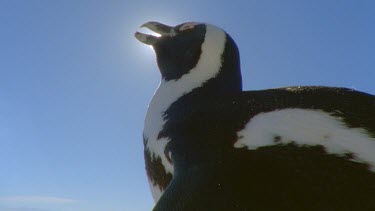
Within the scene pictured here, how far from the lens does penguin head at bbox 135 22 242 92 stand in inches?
126

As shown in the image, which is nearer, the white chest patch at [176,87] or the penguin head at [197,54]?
the white chest patch at [176,87]

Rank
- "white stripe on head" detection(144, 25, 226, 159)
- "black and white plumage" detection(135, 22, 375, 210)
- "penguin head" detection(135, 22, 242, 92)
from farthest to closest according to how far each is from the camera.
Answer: "penguin head" detection(135, 22, 242, 92) → "white stripe on head" detection(144, 25, 226, 159) → "black and white plumage" detection(135, 22, 375, 210)

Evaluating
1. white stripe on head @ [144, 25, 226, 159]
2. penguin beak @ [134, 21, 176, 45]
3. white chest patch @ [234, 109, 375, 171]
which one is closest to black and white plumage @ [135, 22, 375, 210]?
white chest patch @ [234, 109, 375, 171]

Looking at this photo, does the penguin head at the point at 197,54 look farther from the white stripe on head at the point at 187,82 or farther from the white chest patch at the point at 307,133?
the white chest patch at the point at 307,133

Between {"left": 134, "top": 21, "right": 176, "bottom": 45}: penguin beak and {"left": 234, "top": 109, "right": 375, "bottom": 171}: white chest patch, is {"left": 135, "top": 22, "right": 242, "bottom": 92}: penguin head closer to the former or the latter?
{"left": 134, "top": 21, "right": 176, "bottom": 45}: penguin beak

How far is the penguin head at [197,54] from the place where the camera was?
3193mm

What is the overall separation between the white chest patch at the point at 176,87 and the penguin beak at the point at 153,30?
363 millimetres

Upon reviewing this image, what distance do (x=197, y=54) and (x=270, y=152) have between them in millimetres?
1229

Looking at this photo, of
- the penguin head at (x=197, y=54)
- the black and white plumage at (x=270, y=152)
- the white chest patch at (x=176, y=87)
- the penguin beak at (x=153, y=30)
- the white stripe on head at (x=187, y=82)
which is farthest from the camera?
the penguin beak at (x=153, y=30)

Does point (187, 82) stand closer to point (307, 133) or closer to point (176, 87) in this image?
point (176, 87)

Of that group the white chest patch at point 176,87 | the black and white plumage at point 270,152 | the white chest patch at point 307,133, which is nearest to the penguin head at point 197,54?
the white chest patch at point 176,87

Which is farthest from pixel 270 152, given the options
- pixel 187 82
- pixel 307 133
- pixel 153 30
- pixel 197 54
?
pixel 153 30

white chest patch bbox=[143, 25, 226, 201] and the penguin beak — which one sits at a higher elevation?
the penguin beak

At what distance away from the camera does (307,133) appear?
7.19 ft
